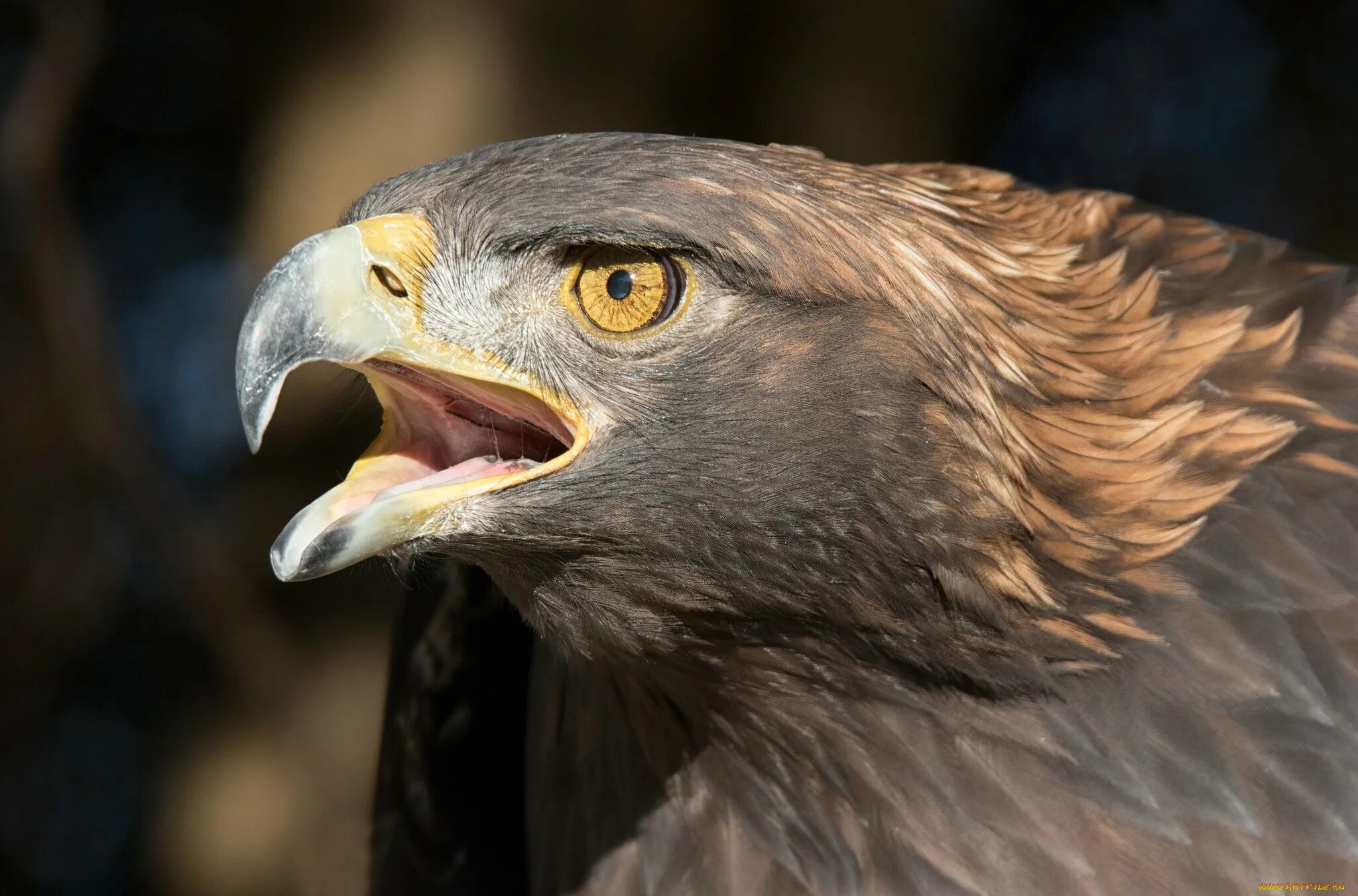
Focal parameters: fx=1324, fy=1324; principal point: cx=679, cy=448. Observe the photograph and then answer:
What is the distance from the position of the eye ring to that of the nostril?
186 mm

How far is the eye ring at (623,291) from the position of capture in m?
1.48

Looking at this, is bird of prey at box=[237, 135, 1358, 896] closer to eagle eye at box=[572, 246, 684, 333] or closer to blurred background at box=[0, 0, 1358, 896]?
eagle eye at box=[572, 246, 684, 333]

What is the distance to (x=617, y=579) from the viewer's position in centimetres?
159

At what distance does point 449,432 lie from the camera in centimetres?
165

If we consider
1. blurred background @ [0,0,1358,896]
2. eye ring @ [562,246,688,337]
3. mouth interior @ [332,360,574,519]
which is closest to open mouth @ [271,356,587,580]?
mouth interior @ [332,360,574,519]

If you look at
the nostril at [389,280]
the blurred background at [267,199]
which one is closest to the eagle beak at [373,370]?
the nostril at [389,280]

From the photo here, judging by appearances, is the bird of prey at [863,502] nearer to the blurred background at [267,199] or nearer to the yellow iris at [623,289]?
the yellow iris at [623,289]

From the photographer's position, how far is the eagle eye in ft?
4.84

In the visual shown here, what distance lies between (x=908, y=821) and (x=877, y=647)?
265 millimetres

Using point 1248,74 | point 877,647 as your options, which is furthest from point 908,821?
point 1248,74

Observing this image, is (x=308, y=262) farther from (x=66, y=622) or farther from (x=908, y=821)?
(x=66, y=622)

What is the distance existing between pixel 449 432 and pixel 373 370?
14 centimetres

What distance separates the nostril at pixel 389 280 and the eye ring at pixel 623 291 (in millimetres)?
186

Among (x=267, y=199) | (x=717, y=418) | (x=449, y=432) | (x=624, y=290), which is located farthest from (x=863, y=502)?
(x=267, y=199)
